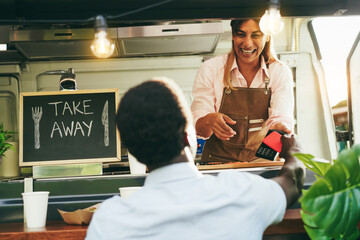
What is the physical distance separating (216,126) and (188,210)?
6.47 feet

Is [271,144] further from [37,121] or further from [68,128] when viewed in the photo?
[37,121]

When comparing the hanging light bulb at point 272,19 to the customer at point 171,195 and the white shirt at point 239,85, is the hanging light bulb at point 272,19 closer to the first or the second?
the customer at point 171,195

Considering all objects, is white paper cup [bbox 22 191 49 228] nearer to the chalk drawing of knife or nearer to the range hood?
the chalk drawing of knife

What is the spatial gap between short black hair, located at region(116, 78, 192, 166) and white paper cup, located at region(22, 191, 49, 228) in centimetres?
90

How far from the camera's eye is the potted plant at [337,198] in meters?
1.35

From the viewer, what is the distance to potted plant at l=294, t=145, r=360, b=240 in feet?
4.42

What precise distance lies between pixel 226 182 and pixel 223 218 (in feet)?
0.35

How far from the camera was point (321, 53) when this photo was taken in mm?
5422

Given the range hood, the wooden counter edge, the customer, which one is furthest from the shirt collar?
the range hood

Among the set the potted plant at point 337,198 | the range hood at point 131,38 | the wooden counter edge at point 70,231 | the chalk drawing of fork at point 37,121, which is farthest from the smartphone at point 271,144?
the range hood at point 131,38

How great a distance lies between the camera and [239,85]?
328 centimetres

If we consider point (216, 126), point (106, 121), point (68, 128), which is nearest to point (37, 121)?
point (68, 128)

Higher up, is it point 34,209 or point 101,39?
point 101,39

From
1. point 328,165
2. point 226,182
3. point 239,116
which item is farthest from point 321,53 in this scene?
point 226,182
